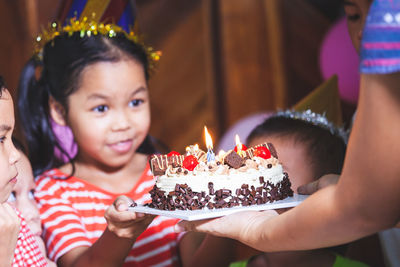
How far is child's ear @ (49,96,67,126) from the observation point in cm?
196

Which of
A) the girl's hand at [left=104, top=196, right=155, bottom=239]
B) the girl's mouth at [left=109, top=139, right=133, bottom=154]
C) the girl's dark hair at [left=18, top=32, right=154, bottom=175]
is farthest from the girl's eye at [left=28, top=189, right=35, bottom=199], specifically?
the girl's hand at [left=104, top=196, right=155, bottom=239]

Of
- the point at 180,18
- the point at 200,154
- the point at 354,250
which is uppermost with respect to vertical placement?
the point at 180,18

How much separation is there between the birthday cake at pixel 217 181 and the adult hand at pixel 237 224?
130 millimetres

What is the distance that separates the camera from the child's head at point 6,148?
1241 millimetres

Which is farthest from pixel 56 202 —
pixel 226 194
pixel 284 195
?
pixel 284 195

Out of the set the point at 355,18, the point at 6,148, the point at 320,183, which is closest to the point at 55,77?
the point at 6,148

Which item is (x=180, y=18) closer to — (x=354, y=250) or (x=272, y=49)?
(x=272, y=49)

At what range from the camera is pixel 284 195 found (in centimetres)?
148

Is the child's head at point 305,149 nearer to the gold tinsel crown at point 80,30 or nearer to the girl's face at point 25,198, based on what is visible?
the gold tinsel crown at point 80,30

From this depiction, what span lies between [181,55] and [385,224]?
375 cm

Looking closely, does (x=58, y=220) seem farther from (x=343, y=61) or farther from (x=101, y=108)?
(x=343, y=61)

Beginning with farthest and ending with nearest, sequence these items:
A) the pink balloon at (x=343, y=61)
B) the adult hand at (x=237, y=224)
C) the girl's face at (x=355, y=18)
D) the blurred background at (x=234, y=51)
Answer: the blurred background at (x=234, y=51) → the pink balloon at (x=343, y=61) → the adult hand at (x=237, y=224) → the girl's face at (x=355, y=18)

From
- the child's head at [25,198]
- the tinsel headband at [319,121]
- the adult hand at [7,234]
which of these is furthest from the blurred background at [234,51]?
the adult hand at [7,234]

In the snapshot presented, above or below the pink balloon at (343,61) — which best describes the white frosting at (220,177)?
below
